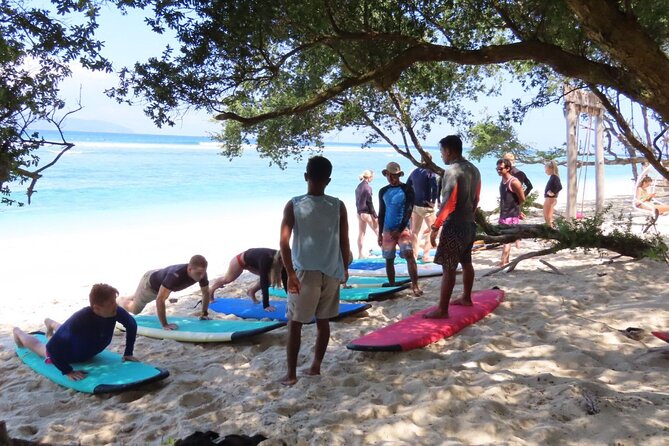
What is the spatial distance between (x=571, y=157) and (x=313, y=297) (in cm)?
1115

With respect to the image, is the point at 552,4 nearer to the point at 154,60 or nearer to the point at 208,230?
the point at 154,60

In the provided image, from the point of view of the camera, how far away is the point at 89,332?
5098 mm

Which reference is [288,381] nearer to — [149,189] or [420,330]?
[420,330]

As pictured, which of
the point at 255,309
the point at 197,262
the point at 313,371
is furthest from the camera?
the point at 255,309

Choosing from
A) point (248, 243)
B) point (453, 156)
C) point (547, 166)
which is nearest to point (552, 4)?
point (453, 156)

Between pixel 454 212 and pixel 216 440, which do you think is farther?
pixel 454 212

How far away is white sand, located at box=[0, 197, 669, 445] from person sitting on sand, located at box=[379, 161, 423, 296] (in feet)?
2.03

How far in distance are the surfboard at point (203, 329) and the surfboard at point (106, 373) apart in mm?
863

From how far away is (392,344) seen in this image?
16.0ft

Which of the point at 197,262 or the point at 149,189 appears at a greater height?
the point at 149,189

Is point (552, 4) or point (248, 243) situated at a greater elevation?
point (552, 4)

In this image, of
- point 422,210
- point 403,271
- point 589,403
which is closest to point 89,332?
point 589,403

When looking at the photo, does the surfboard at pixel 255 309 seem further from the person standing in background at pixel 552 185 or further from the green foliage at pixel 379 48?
the person standing in background at pixel 552 185

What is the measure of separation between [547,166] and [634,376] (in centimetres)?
785
